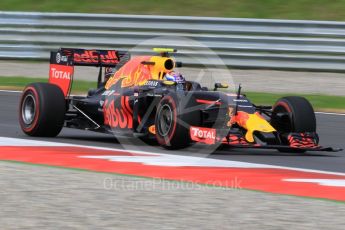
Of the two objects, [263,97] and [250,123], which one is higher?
[263,97]

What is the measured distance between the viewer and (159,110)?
10203 millimetres

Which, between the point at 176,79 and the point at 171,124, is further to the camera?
the point at 176,79

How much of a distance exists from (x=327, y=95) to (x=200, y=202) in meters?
10.4

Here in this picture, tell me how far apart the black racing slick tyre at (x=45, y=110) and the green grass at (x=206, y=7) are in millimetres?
10318

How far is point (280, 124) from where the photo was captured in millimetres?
10711

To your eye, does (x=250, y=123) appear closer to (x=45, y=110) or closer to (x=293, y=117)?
(x=293, y=117)

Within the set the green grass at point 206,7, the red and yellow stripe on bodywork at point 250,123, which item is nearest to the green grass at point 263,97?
the green grass at point 206,7

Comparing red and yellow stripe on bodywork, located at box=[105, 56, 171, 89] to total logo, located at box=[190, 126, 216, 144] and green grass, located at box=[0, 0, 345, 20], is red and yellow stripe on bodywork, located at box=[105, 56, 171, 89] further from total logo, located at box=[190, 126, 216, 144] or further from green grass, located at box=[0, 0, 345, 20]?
green grass, located at box=[0, 0, 345, 20]

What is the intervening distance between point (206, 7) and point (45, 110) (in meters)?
11.3

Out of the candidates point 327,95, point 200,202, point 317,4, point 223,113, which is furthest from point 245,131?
point 317,4

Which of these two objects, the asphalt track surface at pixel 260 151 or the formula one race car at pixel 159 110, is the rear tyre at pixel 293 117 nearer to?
the formula one race car at pixel 159 110

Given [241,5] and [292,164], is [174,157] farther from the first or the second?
[241,5]

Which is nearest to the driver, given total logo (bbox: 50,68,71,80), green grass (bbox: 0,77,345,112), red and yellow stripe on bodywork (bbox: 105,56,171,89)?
red and yellow stripe on bodywork (bbox: 105,56,171,89)

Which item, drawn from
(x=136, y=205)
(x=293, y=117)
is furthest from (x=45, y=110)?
(x=136, y=205)
